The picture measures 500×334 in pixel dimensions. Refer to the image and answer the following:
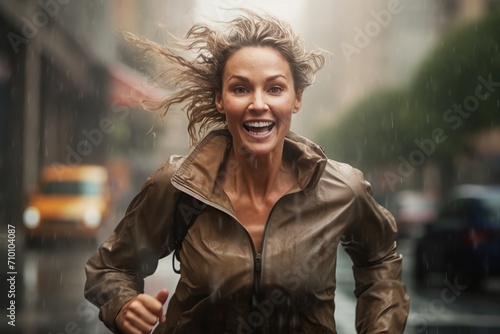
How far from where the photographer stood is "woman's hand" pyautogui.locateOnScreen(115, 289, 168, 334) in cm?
299

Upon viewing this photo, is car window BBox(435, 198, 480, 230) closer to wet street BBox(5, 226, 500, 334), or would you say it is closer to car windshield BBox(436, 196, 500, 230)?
car windshield BBox(436, 196, 500, 230)

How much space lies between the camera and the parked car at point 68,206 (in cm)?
2109

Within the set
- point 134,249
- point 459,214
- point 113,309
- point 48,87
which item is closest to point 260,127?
point 134,249

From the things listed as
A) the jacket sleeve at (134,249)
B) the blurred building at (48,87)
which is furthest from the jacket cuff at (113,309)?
the blurred building at (48,87)

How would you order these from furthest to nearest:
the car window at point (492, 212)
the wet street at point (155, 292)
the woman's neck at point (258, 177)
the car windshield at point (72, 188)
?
the car windshield at point (72, 188), the car window at point (492, 212), the wet street at point (155, 292), the woman's neck at point (258, 177)

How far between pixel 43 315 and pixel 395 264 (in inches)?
294

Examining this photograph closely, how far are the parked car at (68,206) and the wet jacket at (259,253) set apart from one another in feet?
58.6

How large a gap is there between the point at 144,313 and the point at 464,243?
41.3 feet

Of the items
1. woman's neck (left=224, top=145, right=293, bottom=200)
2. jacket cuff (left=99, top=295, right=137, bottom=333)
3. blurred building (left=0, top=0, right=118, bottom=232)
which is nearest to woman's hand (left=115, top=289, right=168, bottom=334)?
jacket cuff (left=99, top=295, right=137, bottom=333)

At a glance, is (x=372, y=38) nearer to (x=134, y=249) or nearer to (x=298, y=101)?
(x=298, y=101)

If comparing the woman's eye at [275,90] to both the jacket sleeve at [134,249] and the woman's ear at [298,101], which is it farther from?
the jacket sleeve at [134,249]

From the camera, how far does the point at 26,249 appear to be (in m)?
20.4

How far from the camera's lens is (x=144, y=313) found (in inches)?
119

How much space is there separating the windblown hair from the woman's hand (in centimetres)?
80
